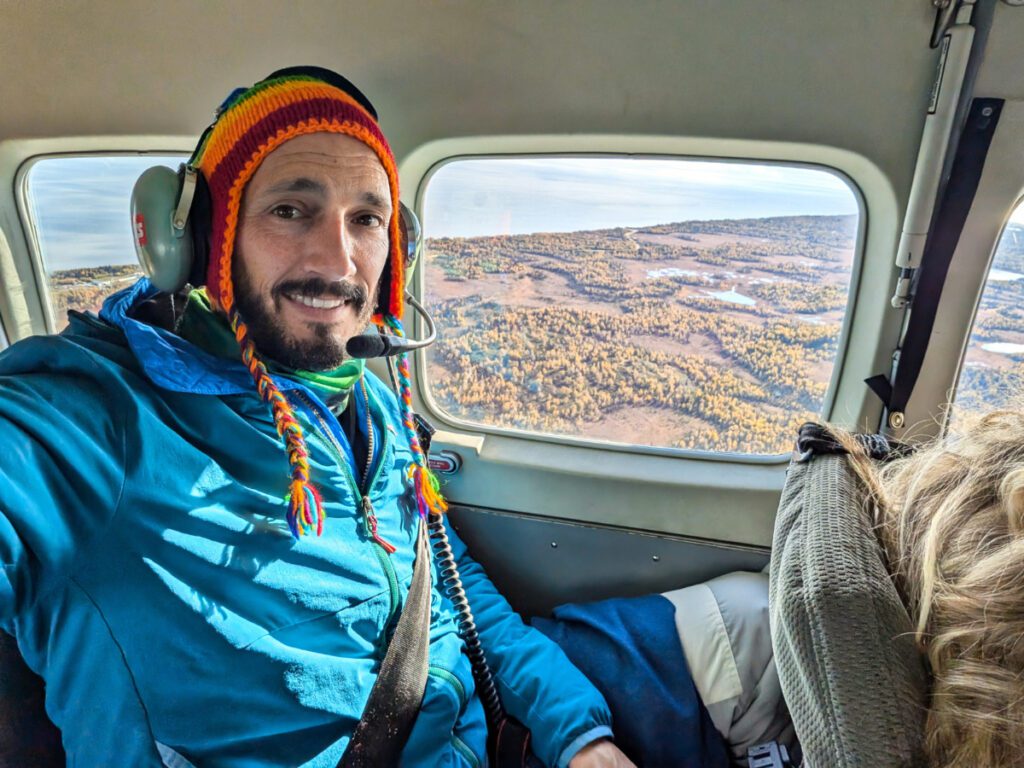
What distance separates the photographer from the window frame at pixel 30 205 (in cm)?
230

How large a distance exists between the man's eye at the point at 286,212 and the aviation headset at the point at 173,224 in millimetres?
136

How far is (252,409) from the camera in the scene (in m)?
1.33

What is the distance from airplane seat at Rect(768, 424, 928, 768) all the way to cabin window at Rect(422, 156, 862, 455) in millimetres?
1251

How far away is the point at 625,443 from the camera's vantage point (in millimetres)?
2270

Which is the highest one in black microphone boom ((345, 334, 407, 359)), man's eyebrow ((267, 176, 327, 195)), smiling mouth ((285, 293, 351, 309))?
man's eyebrow ((267, 176, 327, 195))

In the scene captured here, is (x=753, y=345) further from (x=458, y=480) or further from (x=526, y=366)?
(x=458, y=480)

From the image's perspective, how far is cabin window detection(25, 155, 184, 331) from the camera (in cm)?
243

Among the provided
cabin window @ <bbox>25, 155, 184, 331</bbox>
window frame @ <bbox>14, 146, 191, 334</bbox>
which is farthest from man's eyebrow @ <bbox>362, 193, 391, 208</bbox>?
cabin window @ <bbox>25, 155, 184, 331</bbox>

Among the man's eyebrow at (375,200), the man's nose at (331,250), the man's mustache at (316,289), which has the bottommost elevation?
the man's mustache at (316,289)

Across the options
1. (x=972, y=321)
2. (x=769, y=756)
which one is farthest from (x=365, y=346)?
(x=972, y=321)

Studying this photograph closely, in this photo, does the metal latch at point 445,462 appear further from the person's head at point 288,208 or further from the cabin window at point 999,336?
the cabin window at point 999,336

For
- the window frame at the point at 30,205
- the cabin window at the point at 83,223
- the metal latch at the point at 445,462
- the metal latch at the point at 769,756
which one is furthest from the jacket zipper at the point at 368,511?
the cabin window at the point at 83,223

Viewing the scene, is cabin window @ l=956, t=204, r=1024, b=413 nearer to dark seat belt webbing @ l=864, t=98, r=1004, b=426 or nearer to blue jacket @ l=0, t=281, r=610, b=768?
dark seat belt webbing @ l=864, t=98, r=1004, b=426

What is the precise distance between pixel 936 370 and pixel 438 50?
Result: 5.70 ft
